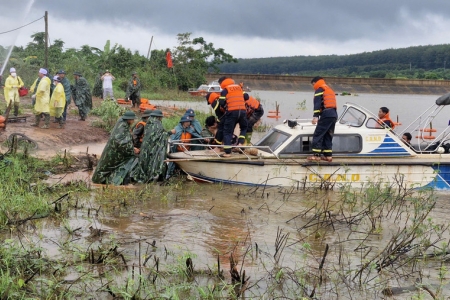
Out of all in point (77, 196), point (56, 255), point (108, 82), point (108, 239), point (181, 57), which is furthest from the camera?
point (181, 57)

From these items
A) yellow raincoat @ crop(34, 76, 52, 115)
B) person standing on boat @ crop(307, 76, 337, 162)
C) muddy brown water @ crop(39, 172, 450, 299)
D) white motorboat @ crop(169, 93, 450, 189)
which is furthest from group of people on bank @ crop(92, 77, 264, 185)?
yellow raincoat @ crop(34, 76, 52, 115)

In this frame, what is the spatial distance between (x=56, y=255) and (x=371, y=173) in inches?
266

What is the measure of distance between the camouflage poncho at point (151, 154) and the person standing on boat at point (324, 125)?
281 centimetres

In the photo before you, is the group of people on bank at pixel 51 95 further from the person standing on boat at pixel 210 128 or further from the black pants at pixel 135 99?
the person standing on boat at pixel 210 128

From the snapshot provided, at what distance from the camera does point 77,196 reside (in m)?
10.8

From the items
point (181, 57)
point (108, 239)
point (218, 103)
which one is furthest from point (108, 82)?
point (181, 57)

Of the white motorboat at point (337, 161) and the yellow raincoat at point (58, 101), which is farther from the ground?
the yellow raincoat at point (58, 101)

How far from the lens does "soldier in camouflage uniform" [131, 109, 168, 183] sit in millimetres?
12320

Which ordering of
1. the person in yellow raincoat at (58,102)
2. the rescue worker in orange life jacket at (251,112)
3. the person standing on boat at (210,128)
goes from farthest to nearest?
the person in yellow raincoat at (58,102)
the rescue worker in orange life jacket at (251,112)
the person standing on boat at (210,128)

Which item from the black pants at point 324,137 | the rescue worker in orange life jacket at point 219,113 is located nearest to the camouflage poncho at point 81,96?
the rescue worker in orange life jacket at point 219,113

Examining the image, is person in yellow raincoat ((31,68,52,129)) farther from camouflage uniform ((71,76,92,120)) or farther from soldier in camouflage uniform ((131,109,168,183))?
soldier in camouflage uniform ((131,109,168,183))

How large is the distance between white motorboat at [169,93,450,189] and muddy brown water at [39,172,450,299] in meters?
0.26

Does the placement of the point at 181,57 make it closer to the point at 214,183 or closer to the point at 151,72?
the point at 151,72

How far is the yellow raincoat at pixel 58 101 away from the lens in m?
17.7
